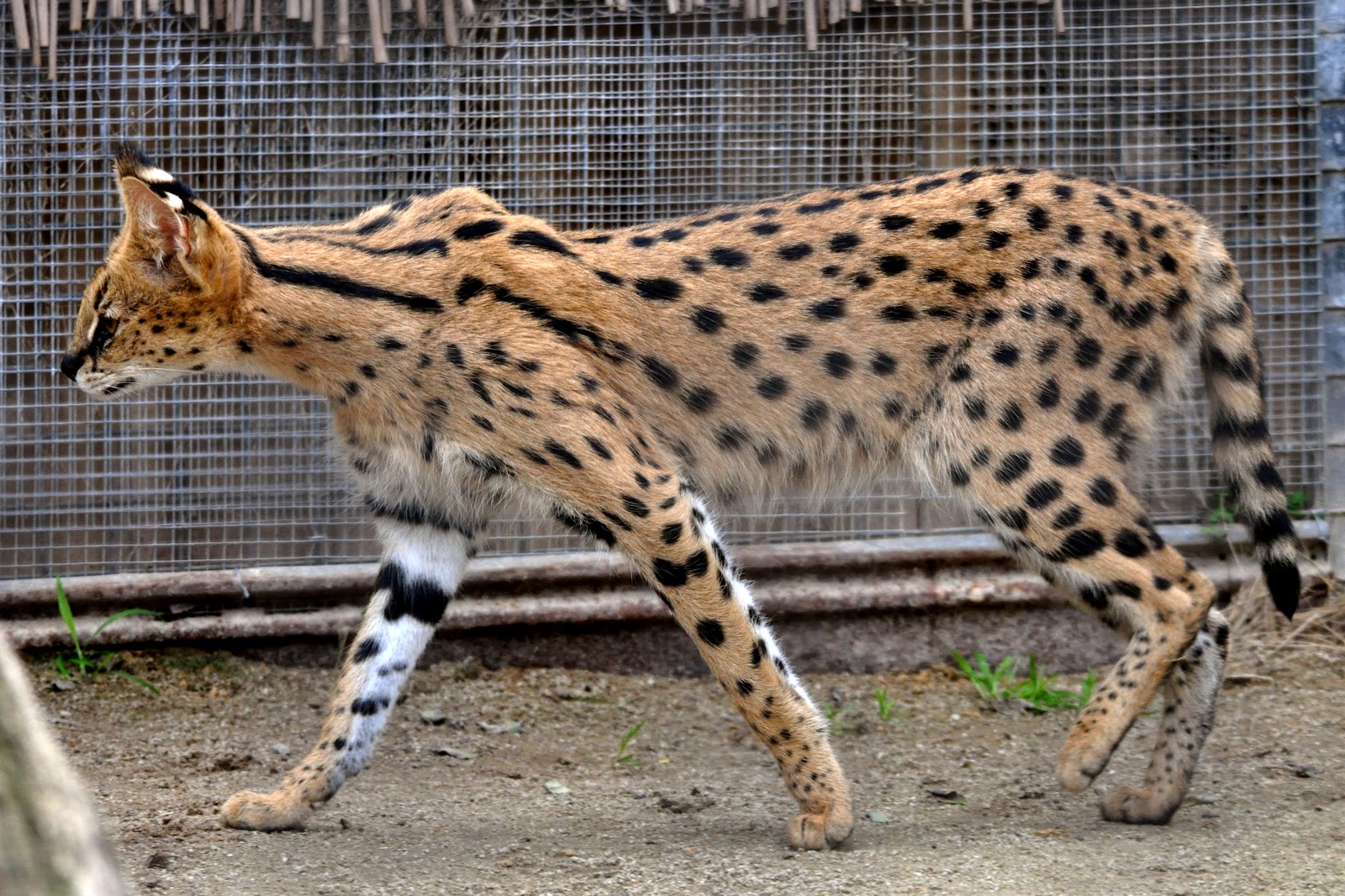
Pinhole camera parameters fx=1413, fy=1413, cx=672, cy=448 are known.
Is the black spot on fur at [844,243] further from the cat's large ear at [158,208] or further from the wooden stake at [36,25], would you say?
the wooden stake at [36,25]

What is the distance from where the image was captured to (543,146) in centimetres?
543

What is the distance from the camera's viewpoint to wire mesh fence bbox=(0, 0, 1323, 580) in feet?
17.2

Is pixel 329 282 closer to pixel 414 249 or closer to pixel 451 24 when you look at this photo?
pixel 414 249

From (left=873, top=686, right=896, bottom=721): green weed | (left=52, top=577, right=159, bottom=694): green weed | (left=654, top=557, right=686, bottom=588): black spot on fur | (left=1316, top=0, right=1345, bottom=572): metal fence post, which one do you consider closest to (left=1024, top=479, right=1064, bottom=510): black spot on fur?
(left=654, top=557, right=686, bottom=588): black spot on fur

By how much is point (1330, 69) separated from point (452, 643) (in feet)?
13.4

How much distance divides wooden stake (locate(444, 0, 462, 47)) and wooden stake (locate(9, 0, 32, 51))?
57.7 inches

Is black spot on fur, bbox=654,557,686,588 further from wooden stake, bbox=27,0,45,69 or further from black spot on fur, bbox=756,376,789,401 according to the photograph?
wooden stake, bbox=27,0,45,69

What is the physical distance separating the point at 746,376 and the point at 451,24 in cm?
189

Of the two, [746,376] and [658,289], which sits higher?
[658,289]

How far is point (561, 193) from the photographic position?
556cm

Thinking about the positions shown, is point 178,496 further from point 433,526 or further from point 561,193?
point 561,193

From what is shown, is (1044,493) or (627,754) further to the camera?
(627,754)


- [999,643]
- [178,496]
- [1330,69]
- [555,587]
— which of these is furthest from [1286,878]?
[178,496]

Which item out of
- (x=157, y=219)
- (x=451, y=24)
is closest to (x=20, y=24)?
(x=451, y=24)
